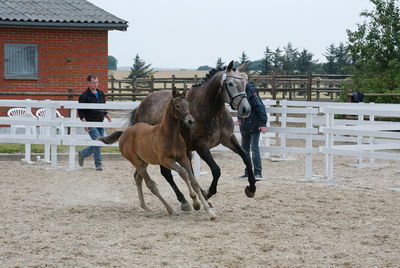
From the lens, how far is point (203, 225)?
8203 millimetres

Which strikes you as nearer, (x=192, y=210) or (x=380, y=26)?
(x=192, y=210)

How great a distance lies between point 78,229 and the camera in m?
7.95

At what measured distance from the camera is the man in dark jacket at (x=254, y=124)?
39.0 feet

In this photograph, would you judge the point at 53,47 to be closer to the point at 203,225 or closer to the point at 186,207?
the point at 186,207

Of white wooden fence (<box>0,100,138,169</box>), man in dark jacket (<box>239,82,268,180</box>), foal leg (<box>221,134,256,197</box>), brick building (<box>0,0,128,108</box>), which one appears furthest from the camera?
brick building (<box>0,0,128,108</box>)

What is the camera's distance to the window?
2203 centimetres

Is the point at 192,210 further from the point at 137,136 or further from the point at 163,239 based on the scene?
the point at 163,239

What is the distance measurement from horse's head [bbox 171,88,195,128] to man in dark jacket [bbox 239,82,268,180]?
133 inches

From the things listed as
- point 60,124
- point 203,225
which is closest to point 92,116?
point 60,124

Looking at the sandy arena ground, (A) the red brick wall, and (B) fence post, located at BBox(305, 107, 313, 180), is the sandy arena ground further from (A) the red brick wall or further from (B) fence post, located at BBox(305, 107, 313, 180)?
(A) the red brick wall

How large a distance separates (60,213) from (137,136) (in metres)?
1.33

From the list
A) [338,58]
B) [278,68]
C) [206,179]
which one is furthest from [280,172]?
[338,58]

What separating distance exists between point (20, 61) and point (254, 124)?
11802 millimetres

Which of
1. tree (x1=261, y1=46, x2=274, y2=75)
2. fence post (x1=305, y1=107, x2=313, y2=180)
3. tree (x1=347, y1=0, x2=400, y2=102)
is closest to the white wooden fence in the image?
fence post (x1=305, y1=107, x2=313, y2=180)
